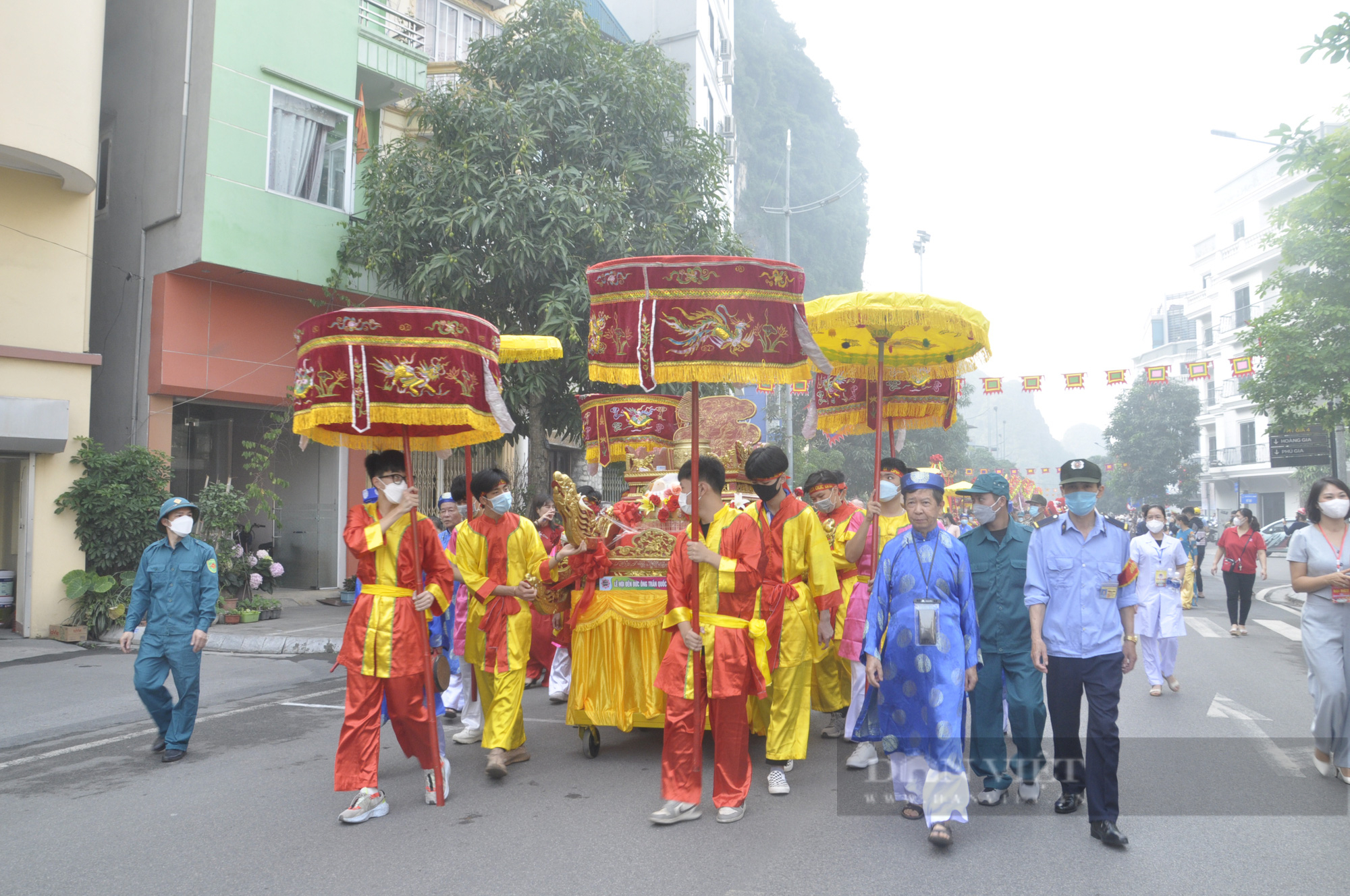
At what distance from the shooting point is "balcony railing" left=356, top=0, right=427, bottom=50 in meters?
15.3

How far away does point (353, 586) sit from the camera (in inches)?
555

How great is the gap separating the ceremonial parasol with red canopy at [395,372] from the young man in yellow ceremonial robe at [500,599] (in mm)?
726

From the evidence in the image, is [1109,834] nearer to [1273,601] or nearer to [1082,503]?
[1082,503]

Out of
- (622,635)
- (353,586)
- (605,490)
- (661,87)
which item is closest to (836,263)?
(605,490)

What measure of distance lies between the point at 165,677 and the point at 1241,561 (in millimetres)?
12851

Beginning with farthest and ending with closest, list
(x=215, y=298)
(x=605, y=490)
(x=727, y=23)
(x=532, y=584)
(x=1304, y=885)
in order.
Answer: (x=727, y=23) → (x=605, y=490) → (x=215, y=298) → (x=532, y=584) → (x=1304, y=885)

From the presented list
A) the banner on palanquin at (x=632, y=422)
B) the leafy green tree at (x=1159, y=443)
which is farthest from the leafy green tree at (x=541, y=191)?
the leafy green tree at (x=1159, y=443)

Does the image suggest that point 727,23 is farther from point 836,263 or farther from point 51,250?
point 51,250

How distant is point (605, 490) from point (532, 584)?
46.8 feet

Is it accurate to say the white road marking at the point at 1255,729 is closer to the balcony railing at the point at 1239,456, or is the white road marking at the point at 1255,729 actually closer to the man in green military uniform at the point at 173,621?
the man in green military uniform at the point at 173,621

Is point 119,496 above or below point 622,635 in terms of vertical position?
above

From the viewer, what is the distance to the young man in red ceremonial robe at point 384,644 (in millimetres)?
4754

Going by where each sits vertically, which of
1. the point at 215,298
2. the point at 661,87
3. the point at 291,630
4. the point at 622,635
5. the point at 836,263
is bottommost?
the point at 291,630

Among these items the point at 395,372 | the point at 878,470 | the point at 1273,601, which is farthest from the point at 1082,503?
the point at 1273,601
